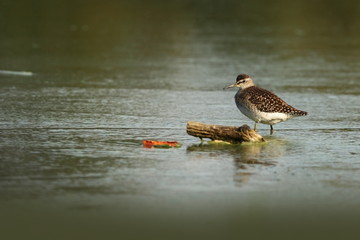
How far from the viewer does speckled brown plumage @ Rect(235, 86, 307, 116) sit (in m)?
10.5

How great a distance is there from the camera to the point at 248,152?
909cm

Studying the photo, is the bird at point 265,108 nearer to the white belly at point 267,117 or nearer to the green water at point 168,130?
the white belly at point 267,117

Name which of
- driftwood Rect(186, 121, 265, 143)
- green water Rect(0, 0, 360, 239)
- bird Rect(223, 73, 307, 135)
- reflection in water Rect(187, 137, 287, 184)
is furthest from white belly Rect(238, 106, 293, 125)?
driftwood Rect(186, 121, 265, 143)

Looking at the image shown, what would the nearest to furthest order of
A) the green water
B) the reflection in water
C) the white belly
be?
the green water, the reflection in water, the white belly

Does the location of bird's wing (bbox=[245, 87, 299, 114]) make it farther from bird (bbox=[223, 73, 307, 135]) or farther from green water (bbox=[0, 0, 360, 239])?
green water (bbox=[0, 0, 360, 239])

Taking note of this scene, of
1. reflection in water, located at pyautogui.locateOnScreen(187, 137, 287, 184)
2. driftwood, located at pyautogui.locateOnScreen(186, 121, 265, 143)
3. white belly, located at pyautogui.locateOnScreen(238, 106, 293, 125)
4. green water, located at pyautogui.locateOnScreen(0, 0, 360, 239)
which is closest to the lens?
green water, located at pyautogui.locateOnScreen(0, 0, 360, 239)

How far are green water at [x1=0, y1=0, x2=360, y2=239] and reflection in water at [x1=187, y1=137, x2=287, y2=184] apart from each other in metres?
0.03

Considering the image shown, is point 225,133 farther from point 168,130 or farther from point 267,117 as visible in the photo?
point 168,130

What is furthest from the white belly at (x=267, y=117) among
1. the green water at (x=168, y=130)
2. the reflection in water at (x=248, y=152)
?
the reflection in water at (x=248, y=152)

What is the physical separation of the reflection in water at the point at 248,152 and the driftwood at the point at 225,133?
0.23ft

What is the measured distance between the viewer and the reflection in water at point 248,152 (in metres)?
8.32

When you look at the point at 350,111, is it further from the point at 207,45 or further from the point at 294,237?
the point at 207,45

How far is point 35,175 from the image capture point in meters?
7.89

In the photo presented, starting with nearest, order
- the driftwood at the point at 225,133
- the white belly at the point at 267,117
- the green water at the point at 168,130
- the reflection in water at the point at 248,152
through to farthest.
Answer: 1. the green water at the point at 168,130
2. the reflection in water at the point at 248,152
3. the driftwood at the point at 225,133
4. the white belly at the point at 267,117
